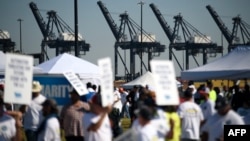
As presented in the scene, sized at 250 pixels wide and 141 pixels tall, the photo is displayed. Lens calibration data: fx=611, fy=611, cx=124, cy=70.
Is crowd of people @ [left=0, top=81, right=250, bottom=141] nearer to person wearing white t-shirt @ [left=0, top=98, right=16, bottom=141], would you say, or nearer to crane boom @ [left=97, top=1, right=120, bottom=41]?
person wearing white t-shirt @ [left=0, top=98, right=16, bottom=141]

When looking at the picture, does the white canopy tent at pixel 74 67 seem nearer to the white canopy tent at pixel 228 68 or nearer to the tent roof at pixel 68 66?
the tent roof at pixel 68 66

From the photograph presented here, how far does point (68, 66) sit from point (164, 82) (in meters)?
11.1

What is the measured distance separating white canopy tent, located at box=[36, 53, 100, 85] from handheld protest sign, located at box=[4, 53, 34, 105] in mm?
10015

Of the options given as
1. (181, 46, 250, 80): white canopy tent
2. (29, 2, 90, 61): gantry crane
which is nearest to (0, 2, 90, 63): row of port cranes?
(29, 2, 90, 61): gantry crane

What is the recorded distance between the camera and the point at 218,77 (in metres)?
21.0

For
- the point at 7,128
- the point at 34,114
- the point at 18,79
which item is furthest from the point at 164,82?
the point at 34,114

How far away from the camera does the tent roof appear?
18.1 m

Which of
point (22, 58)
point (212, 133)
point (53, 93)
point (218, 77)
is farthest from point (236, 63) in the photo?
point (22, 58)

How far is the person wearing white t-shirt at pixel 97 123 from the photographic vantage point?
768cm

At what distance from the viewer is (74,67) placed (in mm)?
18344

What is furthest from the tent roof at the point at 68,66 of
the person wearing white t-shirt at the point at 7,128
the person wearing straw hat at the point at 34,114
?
the person wearing white t-shirt at the point at 7,128

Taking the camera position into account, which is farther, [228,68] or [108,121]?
[228,68]

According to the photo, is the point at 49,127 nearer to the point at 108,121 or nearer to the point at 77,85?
the point at 108,121

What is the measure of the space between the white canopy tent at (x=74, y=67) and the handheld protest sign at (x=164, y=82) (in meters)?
10.5
